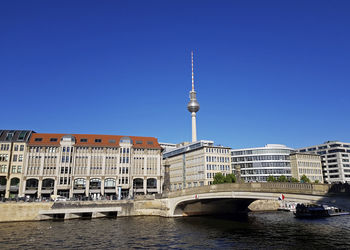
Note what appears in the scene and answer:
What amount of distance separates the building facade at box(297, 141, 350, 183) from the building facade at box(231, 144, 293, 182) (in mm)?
26305

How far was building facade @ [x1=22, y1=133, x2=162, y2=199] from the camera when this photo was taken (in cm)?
8669

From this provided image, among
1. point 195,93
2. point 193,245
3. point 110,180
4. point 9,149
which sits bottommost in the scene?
point 193,245

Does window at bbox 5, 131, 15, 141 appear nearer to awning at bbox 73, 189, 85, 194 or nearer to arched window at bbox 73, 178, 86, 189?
arched window at bbox 73, 178, 86, 189

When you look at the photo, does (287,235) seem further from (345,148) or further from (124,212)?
(345,148)

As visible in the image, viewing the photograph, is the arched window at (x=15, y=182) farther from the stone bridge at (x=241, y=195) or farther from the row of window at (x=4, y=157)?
the stone bridge at (x=241, y=195)

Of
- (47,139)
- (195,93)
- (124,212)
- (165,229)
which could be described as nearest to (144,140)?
(47,139)

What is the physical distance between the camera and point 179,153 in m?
130

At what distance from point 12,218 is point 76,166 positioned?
33068 mm

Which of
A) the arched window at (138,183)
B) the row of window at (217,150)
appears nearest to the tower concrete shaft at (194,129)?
the row of window at (217,150)

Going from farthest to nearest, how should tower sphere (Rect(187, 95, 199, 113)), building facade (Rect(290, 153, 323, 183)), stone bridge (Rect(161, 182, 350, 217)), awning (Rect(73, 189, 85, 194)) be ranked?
tower sphere (Rect(187, 95, 199, 113))
building facade (Rect(290, 153, 323, 183))
awning (Rect(73, 189, 85, 194))
stone bridge (Rect(161, 182, 350, 217))

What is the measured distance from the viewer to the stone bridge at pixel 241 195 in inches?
1175

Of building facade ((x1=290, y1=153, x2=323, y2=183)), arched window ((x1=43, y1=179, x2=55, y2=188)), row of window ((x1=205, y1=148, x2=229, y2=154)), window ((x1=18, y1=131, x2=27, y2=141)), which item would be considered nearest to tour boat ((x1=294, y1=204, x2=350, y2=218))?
row of window ((x1=205, y1=148, x2=229, y2=154))

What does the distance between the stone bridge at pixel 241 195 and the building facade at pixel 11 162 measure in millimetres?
47162

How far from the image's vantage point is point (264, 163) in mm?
129125
